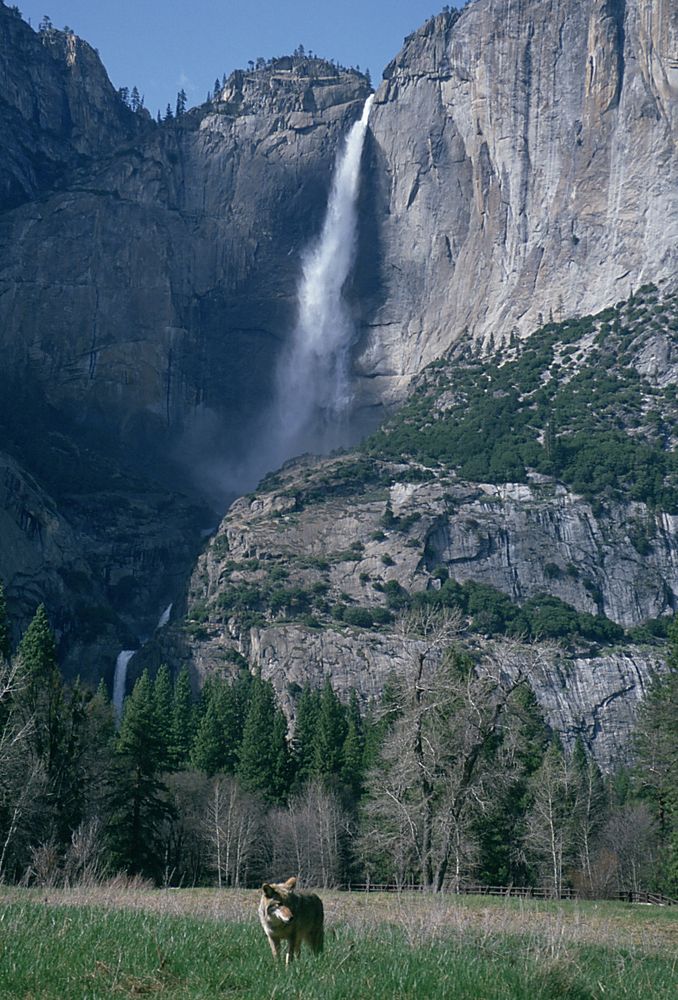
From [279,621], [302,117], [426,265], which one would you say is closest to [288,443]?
[426,265]

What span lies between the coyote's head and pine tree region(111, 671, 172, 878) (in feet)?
111

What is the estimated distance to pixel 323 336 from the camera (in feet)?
507

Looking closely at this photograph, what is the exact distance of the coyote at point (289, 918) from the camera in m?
11.6

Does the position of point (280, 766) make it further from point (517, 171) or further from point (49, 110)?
point (49, 110)

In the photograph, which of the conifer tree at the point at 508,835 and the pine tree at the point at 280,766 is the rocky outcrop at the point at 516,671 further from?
the conifer tree at the point at 508,835

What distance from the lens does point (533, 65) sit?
13975cm

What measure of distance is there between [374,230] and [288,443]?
28.9 m

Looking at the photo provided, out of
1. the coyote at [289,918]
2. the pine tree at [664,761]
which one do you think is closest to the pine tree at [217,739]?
the pine tree at [664,761]

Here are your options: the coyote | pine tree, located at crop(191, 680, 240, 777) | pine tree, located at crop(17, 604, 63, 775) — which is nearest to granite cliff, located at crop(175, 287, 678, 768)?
pine tree, located at crop(191, 680, 240, 777)

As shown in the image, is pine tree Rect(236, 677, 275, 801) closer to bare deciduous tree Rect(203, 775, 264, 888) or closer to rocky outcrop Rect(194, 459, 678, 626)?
bare deciduous tree Rect(203, 775, 264, 888)

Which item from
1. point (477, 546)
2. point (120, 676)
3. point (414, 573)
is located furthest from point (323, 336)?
point (120, 676)

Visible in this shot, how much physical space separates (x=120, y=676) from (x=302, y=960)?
94583 mm

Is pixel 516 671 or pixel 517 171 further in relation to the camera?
pixel 517 171

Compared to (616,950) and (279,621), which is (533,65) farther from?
(616,950)
